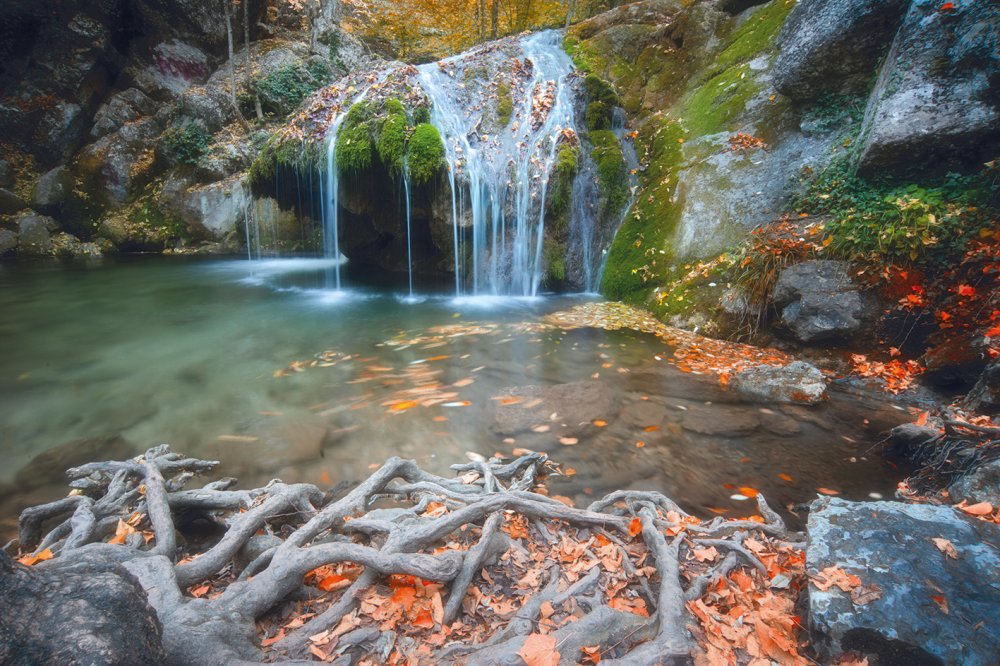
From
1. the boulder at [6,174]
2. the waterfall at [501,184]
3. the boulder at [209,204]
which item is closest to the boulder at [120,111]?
the boulder at [6,174]

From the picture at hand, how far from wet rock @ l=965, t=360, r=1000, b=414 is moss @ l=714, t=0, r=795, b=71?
8.81 metres

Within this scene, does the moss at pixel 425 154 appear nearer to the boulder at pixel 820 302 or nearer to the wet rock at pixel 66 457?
the boulder at pixel 820 302

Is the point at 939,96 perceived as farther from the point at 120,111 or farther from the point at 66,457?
the point at 120,111

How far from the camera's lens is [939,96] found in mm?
5246

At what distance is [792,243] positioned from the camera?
6164 mm

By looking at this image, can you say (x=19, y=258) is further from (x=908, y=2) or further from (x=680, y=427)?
(x=908, y=2)

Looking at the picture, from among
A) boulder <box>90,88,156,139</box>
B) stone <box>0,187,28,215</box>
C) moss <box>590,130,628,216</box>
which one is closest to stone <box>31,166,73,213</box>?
stone <box>0,187,28,215</box>

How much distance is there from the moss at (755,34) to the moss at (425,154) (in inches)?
286

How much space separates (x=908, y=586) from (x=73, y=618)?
9.97 ft

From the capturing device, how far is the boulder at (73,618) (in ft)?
3.44

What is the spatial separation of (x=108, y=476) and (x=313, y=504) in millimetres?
1816

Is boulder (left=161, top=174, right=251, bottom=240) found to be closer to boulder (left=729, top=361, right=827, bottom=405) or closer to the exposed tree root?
the exposed tree root

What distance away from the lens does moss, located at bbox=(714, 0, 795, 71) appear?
9555mm

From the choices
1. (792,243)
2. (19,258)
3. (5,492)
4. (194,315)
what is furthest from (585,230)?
(19,258)
